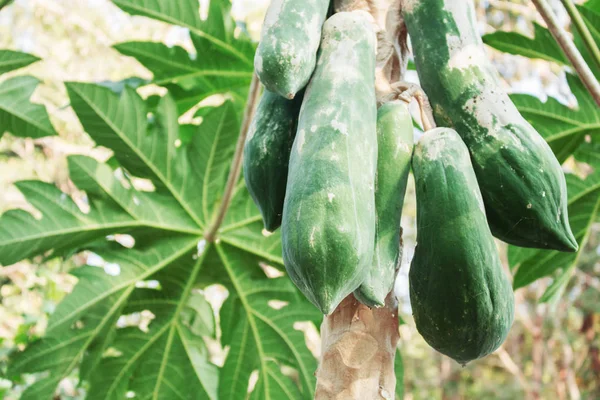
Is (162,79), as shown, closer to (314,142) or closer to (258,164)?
(258,164)

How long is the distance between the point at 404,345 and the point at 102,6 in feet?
22.1

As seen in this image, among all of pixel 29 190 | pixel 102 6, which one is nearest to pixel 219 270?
pixel 29 190

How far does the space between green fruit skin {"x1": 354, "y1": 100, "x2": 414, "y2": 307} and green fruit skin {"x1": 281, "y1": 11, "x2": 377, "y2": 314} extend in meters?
0.06

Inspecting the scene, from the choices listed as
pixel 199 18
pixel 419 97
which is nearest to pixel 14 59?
pixel 199 18

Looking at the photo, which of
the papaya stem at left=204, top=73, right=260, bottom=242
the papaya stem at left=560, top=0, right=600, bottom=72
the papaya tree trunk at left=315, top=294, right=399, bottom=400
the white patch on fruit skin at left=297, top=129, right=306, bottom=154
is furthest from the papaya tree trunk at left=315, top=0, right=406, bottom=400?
the papaya stem at left=560, top=0, right=600, bottom=72

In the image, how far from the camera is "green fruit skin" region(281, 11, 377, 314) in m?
0.79

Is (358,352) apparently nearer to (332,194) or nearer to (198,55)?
(332,194)

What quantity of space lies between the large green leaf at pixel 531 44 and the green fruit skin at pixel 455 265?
106 cm

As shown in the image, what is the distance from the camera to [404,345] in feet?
33.8

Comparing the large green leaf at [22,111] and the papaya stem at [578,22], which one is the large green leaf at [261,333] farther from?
the papaya stem at [578,22]

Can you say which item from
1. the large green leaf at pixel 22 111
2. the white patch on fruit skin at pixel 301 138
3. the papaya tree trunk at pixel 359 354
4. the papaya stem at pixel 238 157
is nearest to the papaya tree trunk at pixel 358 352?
the papaya tree trunk at pixel 359 354

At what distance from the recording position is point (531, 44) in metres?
1.94

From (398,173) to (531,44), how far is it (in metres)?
1.18

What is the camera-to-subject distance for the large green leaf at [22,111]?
1.82 metres
